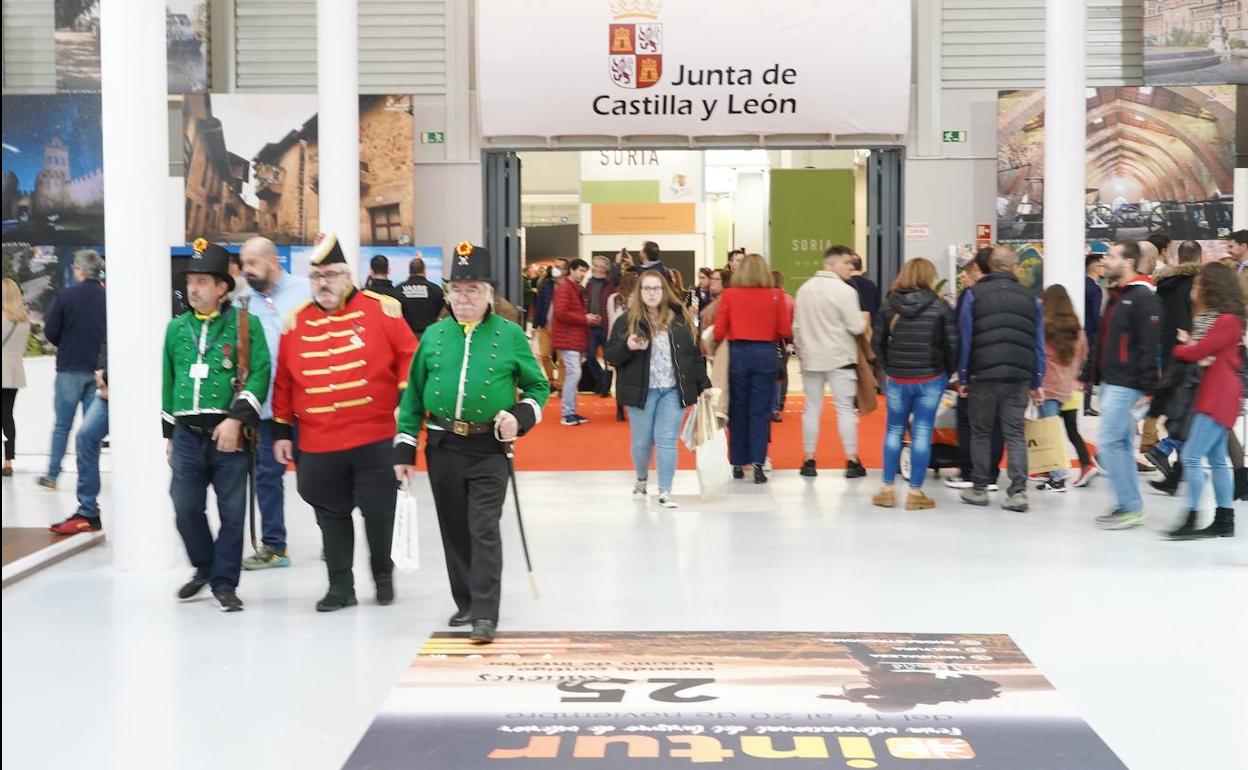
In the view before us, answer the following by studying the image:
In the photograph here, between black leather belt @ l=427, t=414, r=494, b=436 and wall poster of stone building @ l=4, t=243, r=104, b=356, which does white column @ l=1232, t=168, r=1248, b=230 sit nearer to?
black leather belt @ l=427, t=414, r=494, b=436

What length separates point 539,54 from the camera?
50.5 feet

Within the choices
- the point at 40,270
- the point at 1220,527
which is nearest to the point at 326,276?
the point at 1220,527

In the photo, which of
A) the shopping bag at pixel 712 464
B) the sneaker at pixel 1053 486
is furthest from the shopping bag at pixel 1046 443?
the shopping bag at pixel 712 464

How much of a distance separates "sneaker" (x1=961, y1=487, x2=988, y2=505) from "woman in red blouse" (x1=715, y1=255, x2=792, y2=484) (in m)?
1.48

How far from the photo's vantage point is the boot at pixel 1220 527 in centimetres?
753

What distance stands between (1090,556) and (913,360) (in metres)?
1.85

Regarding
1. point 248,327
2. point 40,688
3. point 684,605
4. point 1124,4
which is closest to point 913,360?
point 684,605

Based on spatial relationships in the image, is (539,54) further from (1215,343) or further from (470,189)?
(1215,343)

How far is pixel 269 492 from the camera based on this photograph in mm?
7000

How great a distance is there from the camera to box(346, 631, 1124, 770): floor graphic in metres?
3.93

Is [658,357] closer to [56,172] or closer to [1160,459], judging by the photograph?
[1160,459]

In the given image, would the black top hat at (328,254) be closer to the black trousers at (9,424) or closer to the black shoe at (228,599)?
the black shoe at (228,599)

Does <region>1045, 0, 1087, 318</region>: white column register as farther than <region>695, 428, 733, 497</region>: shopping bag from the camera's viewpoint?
Yes

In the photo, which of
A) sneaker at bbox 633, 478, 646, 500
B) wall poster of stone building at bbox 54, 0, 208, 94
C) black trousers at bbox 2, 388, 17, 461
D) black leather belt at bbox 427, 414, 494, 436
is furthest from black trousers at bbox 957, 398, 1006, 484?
wall poster of stone building at bbox 54, 0, 208, 94
